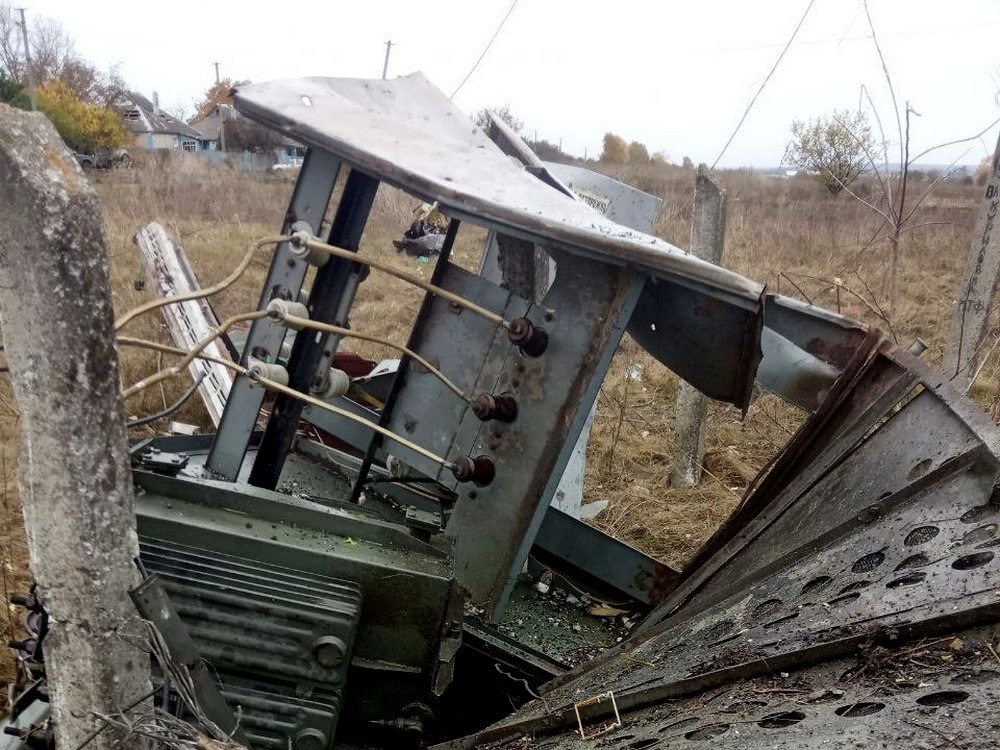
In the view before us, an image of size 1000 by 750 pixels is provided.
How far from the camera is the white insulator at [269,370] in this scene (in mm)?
2207

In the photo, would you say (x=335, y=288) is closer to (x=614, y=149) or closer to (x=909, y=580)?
(x=909, y=580)

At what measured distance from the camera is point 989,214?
12.4ft

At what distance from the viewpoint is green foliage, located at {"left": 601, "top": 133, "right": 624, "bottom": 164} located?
138ft

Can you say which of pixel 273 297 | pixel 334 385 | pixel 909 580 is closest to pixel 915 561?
pixel 909 580

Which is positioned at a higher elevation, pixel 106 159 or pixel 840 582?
pixel 840 582

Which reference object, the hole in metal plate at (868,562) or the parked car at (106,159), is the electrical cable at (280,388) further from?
the parked car at (106,159)

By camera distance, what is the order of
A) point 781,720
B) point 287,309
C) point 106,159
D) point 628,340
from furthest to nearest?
point 106,159 → point 628,340 → point 287,309 → point 781,720

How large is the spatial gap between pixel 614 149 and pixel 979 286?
41.2 meters

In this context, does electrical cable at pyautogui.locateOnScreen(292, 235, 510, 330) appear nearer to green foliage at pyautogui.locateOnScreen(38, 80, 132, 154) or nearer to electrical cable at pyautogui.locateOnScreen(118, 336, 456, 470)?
electrical cable at pyautogui.locateOnScreen(118, 336, 456, 470)

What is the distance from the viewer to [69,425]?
4.25ft

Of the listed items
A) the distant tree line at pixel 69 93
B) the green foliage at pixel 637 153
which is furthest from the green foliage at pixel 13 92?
the green foliage at pixel 637 153

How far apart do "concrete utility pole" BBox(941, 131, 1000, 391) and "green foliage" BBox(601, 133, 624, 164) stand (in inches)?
1532

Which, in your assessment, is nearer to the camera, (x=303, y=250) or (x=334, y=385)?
A: (x=303, y=250)

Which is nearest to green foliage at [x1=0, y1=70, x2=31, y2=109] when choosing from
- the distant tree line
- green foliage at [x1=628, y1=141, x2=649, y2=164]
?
the distant tree line
